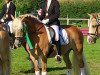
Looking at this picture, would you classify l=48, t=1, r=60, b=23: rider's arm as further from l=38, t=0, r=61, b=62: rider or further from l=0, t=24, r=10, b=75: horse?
l=0, t=24, r=10, b=75: horse

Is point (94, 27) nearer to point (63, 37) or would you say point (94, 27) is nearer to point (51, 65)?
point (63, 37)

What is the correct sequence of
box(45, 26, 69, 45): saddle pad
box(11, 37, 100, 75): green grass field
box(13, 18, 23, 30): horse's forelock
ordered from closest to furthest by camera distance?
box(13, 18, 23, 30): horse's forelock → box(45, 26, 69, 45): saddle pad → box(11, 37, 100, 75): green grass field

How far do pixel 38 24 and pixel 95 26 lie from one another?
1.77m

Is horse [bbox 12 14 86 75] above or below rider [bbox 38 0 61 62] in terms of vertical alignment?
below

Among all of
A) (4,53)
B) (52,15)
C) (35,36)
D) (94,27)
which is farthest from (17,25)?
(94,27)

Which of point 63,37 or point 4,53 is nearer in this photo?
point 4,53

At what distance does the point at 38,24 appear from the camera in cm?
1128

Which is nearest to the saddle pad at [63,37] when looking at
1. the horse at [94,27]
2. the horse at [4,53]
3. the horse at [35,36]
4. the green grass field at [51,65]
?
the horse at [35,36]

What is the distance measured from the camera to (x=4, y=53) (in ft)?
34.1

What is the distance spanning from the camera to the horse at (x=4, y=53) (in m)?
10.3

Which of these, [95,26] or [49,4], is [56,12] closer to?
[49,4]

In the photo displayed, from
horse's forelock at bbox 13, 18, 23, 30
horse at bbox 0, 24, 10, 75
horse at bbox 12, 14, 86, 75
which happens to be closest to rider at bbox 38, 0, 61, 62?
horse at bbox 12, 14, 86, 75

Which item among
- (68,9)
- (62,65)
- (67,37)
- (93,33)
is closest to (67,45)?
(67,37)

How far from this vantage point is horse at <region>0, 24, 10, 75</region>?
406 inches
